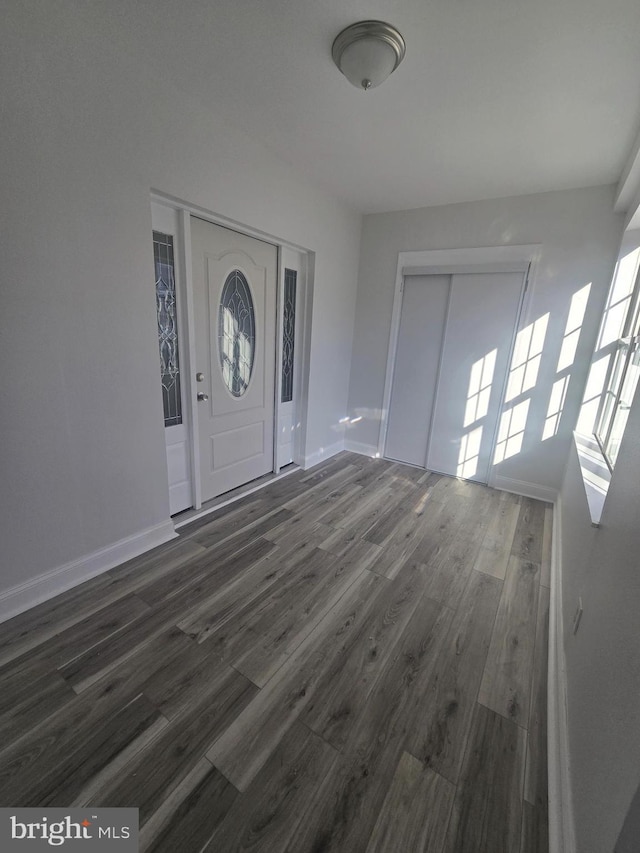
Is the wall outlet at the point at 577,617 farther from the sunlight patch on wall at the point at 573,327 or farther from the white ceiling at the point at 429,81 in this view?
the white ceiling at the point at 429,81

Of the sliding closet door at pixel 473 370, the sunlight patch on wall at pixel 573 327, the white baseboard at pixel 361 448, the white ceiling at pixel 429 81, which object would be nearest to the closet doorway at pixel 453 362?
the sliding closet door at pixel 473 370

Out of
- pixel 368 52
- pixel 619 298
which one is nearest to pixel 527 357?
pixel 619 298

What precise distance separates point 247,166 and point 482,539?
10.4 feet

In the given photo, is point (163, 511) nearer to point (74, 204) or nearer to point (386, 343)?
point (74, 204)

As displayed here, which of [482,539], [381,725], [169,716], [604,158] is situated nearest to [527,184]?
[604,158]

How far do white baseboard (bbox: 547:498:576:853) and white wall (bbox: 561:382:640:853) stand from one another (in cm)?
Answer: 5

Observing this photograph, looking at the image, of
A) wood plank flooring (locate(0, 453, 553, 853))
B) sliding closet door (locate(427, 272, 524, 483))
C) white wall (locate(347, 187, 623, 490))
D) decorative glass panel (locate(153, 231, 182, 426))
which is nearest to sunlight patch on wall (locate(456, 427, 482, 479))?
sliding closet door (locate(427, 272, 524, 483))

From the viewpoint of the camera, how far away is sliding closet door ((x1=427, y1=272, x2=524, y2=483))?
10.5ft

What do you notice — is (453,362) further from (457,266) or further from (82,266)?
(82,266)

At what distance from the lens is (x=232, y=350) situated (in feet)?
8.97

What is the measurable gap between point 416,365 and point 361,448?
1.19 meters

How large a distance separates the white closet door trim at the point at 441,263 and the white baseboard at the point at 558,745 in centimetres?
245

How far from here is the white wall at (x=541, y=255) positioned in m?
2.75

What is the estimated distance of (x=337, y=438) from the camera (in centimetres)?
418
